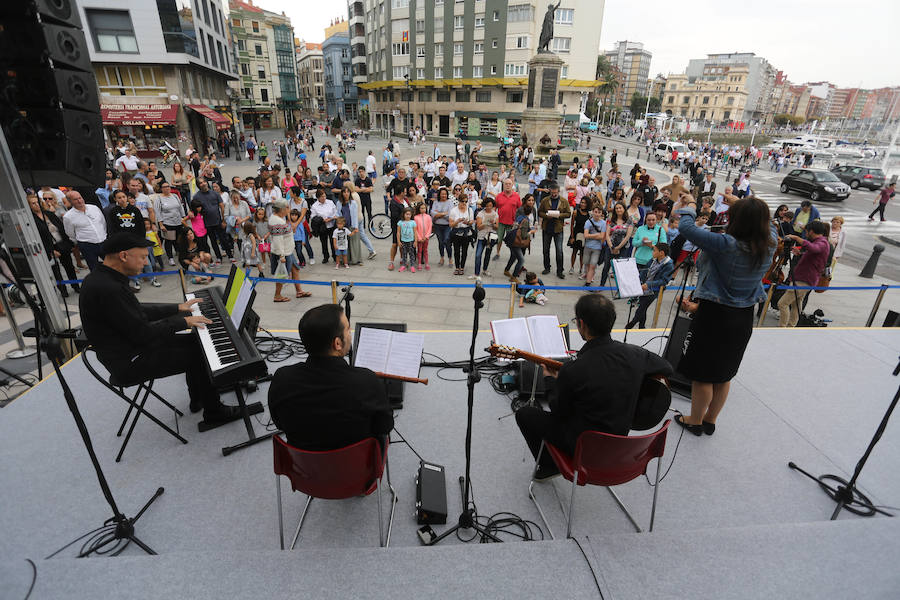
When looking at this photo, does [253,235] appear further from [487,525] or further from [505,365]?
[487,525]

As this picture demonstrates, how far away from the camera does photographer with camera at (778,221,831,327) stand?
23.2ft

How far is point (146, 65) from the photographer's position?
2652 cm

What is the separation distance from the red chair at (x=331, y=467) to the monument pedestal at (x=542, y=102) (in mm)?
26033


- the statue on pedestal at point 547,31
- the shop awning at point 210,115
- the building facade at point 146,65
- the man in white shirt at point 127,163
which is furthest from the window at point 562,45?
the man in white shirt at point 127,163

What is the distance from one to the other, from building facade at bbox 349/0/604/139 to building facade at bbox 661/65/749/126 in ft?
242

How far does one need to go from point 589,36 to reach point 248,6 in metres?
50.2

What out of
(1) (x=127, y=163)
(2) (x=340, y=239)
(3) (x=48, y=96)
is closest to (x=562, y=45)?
(1) (x=127, y=163)

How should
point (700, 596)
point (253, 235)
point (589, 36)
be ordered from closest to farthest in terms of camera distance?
point (700, 596)
point (253, 235)
point (589, 36)

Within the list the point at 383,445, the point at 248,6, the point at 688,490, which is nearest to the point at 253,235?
the point at 383,445

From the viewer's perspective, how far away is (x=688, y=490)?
11.3ft

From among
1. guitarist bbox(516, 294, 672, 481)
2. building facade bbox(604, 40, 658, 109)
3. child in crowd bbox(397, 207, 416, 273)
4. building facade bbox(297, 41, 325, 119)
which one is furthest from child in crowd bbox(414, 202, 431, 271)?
building facade bbox(604, 40, 658, 109)

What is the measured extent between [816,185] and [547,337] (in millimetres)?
26347

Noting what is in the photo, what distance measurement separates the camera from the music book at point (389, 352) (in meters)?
3.44

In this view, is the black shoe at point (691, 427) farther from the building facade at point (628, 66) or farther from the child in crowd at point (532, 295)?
the building facade at point (628, 66)
